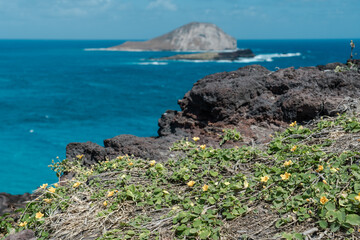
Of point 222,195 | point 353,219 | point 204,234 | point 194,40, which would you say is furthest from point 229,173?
point 194,40

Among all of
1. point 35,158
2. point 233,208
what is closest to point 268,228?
point 233,208

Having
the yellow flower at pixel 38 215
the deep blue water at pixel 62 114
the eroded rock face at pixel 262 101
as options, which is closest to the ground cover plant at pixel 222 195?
the yellow flower at pixel 38 215

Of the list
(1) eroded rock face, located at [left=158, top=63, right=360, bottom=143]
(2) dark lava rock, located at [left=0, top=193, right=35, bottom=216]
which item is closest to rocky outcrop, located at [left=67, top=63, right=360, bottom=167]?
(1) eroded rock face, located at [left=158, top=63, right=360, bottom=143]

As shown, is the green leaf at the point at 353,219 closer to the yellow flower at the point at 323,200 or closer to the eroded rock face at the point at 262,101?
the yellow flower at the point at 323,200

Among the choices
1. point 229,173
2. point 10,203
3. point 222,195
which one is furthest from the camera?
point 10,203

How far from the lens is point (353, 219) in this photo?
8.58 feet

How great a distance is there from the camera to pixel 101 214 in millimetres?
3393

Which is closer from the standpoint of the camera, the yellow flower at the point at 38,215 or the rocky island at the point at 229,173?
the rocky island at the point at 229,173

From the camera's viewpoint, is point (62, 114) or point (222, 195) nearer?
point (222, 195)

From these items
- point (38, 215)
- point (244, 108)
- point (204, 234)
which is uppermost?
Result: point (244, 108)

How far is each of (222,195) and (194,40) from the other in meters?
117

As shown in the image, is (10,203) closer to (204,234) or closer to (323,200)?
(204,234)

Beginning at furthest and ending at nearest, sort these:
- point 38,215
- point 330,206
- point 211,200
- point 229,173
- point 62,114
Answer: point 62,114 < point 229,173 < point 38,215 < point 211,200 < point 330,206

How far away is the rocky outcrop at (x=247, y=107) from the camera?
4828 mm
